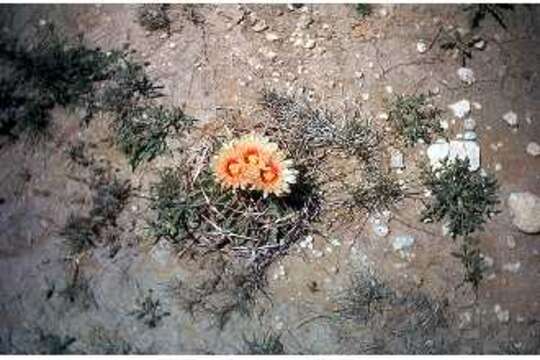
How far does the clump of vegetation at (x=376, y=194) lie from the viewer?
13.0 ft

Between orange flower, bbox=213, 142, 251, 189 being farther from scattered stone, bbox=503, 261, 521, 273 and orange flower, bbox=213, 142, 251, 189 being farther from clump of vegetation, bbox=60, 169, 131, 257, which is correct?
scattered stone, bbox=503, 261, 521, 273

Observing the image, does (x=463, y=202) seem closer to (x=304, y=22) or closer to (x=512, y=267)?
(x=512, y=267)

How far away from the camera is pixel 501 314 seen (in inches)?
149

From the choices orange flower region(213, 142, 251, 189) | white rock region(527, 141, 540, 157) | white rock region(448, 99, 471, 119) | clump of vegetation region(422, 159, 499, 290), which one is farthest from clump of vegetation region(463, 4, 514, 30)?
orange flower region(213, 142, 251, 189)

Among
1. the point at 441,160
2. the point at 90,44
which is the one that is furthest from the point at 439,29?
the point at 90,44

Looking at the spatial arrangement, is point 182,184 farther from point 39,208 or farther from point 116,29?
point 116,29

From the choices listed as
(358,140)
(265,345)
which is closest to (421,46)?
(358,140)

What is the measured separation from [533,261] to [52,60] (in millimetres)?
2976

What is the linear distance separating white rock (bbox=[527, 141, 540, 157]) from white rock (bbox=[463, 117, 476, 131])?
1.10 ft

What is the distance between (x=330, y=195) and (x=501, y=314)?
1.11m

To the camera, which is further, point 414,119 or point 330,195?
point 414,119

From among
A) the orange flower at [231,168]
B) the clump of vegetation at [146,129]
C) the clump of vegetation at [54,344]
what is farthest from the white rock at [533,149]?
the clump of vegetation at [54,344]

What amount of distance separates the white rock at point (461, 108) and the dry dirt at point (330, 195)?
49 millimetres

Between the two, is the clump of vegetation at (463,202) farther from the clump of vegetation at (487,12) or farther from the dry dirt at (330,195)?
the clump of vegetation at (487,12)
